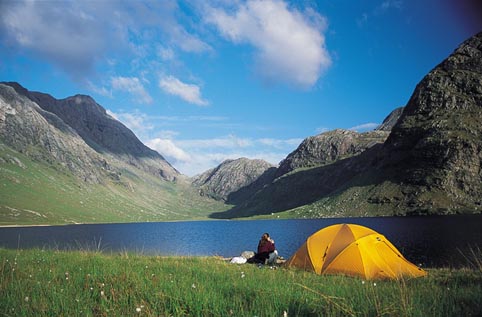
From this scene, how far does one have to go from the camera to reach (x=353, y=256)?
679 inches

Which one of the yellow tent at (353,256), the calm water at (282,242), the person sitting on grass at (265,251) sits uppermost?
the yellow tent at (353,256)

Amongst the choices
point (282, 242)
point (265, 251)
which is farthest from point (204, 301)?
point (282, 242)

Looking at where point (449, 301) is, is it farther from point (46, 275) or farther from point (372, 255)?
point (46, 275)

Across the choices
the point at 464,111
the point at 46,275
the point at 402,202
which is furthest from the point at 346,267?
the point at 464,111

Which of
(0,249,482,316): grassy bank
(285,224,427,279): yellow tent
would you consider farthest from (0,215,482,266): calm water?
(0,249,482,316): grassy bank

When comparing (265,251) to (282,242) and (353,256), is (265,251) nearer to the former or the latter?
(353,256)

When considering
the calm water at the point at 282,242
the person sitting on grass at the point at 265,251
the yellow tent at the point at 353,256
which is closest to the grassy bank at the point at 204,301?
the calm water at the point at 282,242

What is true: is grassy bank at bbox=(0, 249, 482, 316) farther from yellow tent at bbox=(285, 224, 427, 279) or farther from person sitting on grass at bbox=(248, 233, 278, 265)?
person sitting on grass at bbox=(248, 233, 278, 265)

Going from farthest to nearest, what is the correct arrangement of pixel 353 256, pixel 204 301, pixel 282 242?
pixel 282 242
pixel 353 256
pixel 204 301

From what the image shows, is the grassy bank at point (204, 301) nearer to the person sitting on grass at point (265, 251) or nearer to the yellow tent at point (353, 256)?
the yellow tent at point (353, 256)

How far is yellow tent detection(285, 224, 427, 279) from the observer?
1666cm

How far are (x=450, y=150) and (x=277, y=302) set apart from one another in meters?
219

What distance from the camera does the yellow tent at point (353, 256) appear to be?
1666 centimetres

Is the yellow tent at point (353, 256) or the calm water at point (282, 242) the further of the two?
the calm water at point (282, 242)
